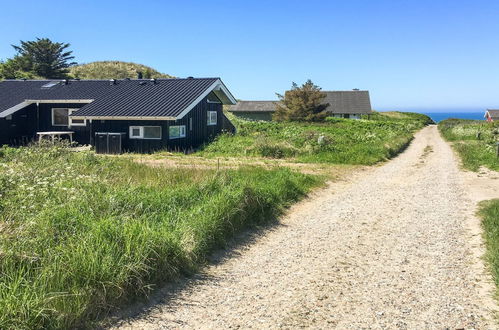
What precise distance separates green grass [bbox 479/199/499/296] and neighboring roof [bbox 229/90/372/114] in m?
52.0

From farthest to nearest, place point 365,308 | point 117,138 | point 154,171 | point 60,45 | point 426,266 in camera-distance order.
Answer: point 60,45 < point 117,138 < point 154,171 < point 426,266 < point 365,308

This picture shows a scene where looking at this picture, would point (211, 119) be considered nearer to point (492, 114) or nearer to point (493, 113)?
point (492, 114)

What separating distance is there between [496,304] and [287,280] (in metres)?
2.42

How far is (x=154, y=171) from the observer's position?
1086cm

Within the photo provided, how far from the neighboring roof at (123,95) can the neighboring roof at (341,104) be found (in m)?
32.3

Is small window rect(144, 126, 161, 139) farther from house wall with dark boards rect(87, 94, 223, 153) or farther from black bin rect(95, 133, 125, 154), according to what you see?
black bin rect(95, 133, 125, 154)

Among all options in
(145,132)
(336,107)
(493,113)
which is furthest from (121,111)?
(493,113)

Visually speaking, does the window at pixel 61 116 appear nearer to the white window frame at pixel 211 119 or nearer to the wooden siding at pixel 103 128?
the wooden siding at pixel 103 128

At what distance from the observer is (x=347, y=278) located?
18.4ft

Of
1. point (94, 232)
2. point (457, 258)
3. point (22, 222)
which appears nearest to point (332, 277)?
point (457, 258)

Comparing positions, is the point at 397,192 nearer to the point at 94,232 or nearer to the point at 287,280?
the point at 287,280

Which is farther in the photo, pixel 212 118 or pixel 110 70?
pixel 110 70

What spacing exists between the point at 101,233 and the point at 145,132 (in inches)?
713

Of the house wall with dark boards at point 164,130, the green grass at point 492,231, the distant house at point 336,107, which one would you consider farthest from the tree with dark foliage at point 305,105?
the green grass at point 492,231
